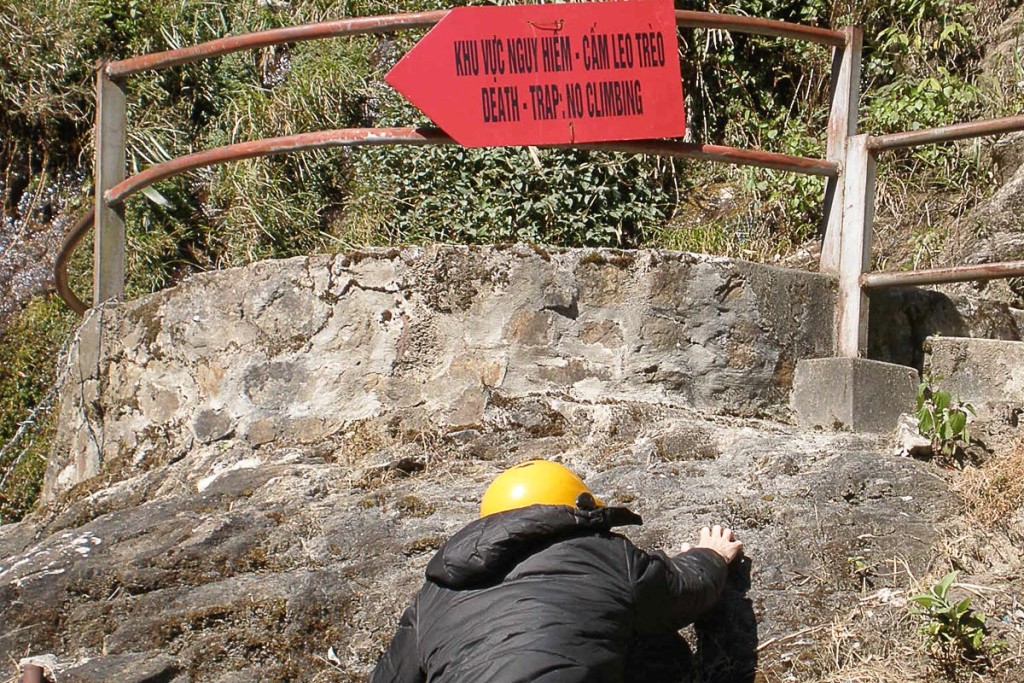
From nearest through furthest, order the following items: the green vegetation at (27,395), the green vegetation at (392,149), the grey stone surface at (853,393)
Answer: the grey stone surface at (853,393)
the green vegetation at (392,149)
the green vegetation at (27,395)

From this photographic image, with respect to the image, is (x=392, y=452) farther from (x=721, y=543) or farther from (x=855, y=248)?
(x=855, y=248)

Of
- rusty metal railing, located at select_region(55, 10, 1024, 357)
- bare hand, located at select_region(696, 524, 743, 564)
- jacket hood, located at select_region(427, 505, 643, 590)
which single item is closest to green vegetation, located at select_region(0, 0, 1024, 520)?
rusty metal railing, located at select_region(55, 10, 1024, 357)

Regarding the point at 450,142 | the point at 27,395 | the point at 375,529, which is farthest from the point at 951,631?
the point at 27,395

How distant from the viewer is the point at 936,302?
5043 mm

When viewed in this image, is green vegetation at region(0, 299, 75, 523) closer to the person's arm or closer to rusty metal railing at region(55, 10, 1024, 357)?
rusty metal railing at region(55, 10, 1024, 357)

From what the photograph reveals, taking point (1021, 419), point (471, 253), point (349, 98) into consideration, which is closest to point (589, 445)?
point (471, 253)

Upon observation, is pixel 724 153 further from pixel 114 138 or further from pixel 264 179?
pixel 264 179

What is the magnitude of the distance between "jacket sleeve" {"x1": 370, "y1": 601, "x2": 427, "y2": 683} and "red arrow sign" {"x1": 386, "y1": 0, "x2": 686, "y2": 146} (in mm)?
1965

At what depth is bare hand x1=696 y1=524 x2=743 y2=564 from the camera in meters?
3.53

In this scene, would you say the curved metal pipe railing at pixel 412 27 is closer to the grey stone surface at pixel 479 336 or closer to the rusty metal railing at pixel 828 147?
the rusty metal railing at pixel 828 147

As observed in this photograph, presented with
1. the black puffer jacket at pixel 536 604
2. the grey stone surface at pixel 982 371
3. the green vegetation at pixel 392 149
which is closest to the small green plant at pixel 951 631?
the black puffer jacket at pixel 536 604

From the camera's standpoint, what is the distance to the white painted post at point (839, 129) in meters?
4.83

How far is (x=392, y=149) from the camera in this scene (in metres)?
7.28

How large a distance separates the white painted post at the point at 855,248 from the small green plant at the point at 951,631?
4.98 ft
